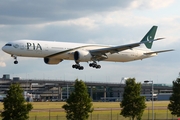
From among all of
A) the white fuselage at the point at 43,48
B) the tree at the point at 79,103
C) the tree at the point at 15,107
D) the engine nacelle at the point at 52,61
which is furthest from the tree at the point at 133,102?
the engine nacelle at the point at 52,61

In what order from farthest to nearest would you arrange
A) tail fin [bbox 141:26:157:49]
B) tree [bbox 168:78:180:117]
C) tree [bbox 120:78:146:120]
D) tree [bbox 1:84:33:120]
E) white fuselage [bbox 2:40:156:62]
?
1. tail fin [bbox 141:26:157:49]
2. white fuselage [bbox 2:40:156:62]
3. tree [bbox 168:78:180:117]
4. tree [bbox 120:78:146:120]
5. tree [bbox 1:84:33:120]

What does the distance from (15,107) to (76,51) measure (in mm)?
30827

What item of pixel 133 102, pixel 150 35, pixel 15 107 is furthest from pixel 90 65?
pixel 15 107

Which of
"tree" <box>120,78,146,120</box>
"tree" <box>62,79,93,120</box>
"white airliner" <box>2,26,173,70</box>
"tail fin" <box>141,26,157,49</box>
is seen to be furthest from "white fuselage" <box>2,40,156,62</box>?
"tree" <box>62,79,93,120</box>

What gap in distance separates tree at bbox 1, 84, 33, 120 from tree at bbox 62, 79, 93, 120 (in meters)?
7.39

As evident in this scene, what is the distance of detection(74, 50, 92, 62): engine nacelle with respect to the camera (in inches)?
3147

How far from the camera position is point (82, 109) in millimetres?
56875

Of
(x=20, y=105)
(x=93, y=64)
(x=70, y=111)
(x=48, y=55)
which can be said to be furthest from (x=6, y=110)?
(x=93, y=64)

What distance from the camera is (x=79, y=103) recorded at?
5688cm

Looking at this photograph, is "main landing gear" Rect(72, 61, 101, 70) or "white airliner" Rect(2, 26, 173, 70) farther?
"main landing gear" Rect(72, 61, 101, 70)

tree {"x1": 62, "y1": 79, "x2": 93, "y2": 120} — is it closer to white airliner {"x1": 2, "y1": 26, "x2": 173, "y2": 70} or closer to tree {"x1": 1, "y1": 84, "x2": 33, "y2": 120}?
tree {"x1": 1, "y1": 84, "x2": 33, "y2": 120}

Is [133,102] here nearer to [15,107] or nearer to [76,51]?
[15,107]

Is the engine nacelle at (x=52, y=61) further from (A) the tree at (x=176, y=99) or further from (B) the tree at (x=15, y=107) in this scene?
(B) the tree at (x=15, y=107)

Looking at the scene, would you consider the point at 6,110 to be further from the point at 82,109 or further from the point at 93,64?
the point at 93,64
